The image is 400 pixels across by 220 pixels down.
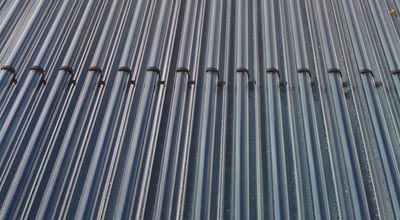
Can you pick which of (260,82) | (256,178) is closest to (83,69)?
(260,82)

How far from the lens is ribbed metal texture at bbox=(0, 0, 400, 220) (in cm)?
174

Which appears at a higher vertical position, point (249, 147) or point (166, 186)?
point (249, 147)

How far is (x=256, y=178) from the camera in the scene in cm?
188

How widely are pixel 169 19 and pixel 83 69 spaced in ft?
2.61

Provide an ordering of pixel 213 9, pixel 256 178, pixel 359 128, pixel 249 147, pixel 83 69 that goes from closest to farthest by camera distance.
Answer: pixel 256 178, pixel 249 147, pixel 359 128, pixel 83 69, pixel 213 9

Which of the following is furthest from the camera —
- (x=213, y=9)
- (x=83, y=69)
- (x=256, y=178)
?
(x=213, y=9)

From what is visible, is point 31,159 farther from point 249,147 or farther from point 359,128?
point 359,128

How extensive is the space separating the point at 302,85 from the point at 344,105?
0.24 meters

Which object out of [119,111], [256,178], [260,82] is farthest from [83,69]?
[256,178]

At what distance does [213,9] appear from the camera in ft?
10.2

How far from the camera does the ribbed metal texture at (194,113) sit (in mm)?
1739

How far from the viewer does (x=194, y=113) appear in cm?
218

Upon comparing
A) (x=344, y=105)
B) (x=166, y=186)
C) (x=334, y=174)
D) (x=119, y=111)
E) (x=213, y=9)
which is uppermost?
(x=213, y=9)

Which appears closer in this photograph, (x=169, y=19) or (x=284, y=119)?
(x=284, y=119)
